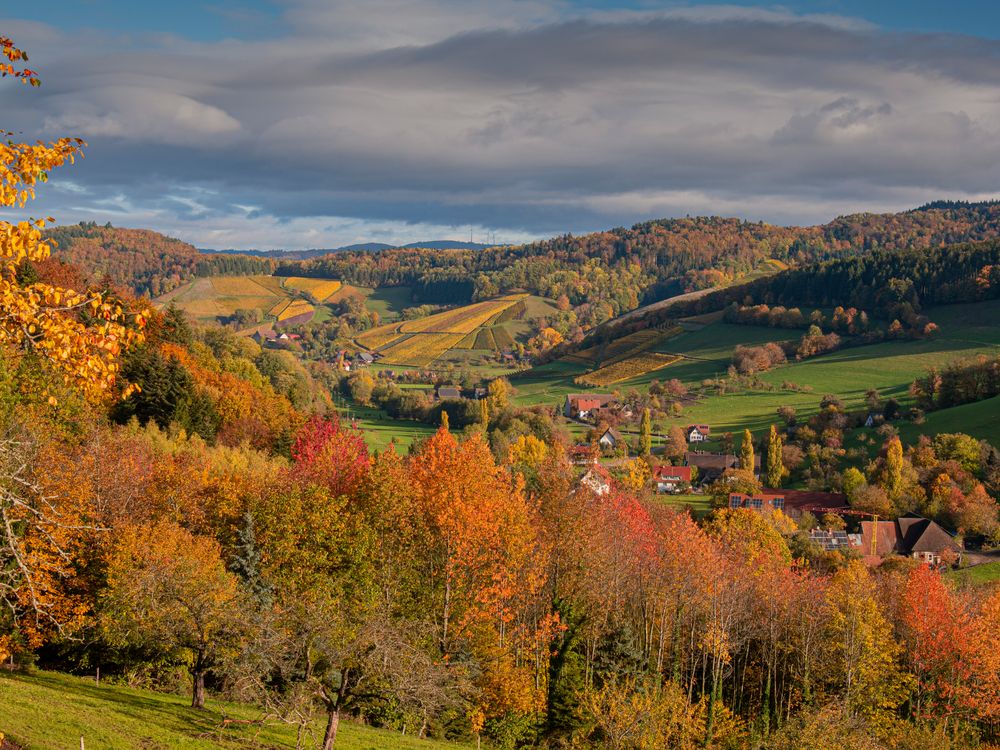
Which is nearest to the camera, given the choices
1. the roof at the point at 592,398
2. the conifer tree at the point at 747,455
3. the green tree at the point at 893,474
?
the green tree at the point at 893,474

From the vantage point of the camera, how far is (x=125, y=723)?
22562mm

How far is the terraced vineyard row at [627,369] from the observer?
169 metres

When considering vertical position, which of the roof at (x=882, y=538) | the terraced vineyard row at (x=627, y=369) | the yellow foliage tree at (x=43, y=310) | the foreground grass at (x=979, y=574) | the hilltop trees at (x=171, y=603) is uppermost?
the yellow foliage tree at (x=43, y=310)

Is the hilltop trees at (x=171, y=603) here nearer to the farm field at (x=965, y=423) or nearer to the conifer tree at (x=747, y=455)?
the conifer tree at (x=747, y=455)

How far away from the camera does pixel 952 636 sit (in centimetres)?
4366

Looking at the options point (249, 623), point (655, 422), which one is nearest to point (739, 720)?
point (249, 623)

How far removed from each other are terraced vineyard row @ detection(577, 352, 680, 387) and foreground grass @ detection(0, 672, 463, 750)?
459 feet

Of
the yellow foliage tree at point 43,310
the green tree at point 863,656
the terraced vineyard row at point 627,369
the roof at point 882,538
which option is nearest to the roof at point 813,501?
the roof at point 882,538

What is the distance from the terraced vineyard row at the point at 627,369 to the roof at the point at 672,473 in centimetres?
6028

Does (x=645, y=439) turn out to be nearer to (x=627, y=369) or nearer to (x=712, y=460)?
(x=712, y=460)

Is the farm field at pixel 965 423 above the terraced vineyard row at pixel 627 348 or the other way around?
the other way around

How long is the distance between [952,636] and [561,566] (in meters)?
21.5

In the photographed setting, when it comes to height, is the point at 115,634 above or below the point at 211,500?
below

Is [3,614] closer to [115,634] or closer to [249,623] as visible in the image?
[115,634]
